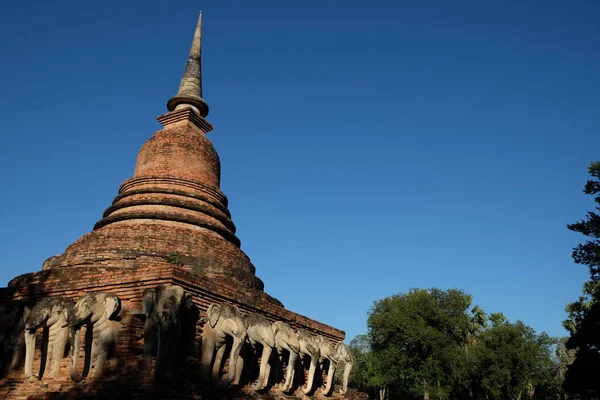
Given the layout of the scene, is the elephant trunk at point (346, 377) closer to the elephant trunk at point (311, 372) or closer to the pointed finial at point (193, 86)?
the elephant trunk at point (311, 372)

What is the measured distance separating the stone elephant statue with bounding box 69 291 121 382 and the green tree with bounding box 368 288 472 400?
86.8ft

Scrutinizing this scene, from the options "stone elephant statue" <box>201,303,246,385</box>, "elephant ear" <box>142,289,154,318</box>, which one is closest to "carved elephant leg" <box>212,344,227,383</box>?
"stone elephant statue" <box>201,303,246,385</box>

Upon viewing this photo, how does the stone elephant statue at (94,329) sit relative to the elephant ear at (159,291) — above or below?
below

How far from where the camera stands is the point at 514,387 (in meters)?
31.6

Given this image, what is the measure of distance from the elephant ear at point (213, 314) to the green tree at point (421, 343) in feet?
82.0

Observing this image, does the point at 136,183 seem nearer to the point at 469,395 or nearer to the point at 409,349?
the point at 409,349

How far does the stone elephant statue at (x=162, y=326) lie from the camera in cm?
769

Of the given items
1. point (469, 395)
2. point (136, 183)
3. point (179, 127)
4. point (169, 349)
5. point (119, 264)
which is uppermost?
point (179, 127)

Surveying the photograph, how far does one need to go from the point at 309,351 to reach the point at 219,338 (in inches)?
101

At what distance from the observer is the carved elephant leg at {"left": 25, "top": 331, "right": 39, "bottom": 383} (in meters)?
8.20

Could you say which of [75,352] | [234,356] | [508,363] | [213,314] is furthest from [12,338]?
[508,363]

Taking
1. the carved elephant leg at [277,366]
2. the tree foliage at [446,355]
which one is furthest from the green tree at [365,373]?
the carved elephant leg at [277,366]

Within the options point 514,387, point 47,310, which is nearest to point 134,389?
point 47,310

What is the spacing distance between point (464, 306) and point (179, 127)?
27.0 m
